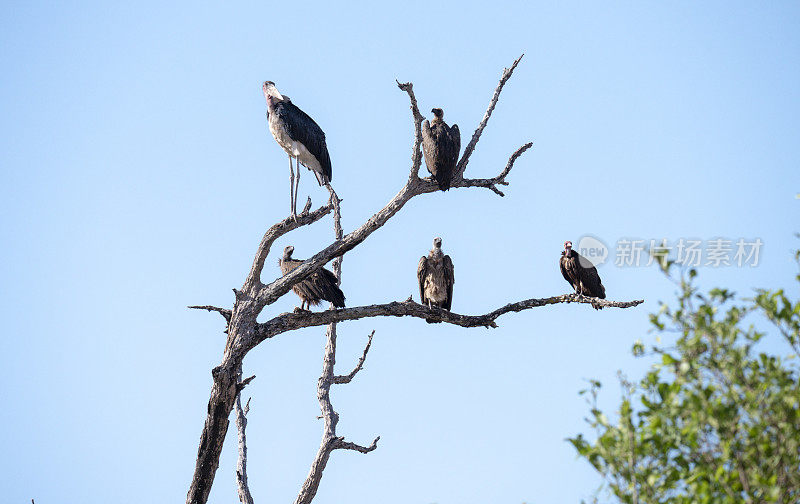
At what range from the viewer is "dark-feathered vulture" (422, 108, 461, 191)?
32.7 feet

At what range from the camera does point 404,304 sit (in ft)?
30.0

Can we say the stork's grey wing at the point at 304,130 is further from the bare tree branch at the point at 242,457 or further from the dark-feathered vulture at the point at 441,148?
the bare tree branch at the point at 242,457

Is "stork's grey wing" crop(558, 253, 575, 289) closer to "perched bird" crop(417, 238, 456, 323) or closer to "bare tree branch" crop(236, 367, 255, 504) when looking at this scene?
"perched bird" crop(417, 238, 456, 323)

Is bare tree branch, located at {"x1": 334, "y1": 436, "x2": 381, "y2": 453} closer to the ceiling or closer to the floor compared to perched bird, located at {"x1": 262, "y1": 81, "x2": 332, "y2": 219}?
closer to the floor

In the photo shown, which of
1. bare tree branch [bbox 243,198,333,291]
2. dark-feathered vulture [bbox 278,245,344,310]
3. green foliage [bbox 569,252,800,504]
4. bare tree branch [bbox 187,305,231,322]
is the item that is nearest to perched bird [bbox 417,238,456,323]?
dark-feathered vulture [bbox 278,245,344,310]

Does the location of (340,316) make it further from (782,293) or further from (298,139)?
(782,293)

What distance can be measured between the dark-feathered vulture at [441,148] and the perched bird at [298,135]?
124 centimetres

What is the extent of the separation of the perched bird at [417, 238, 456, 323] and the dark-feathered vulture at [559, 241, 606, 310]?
4.78 feet

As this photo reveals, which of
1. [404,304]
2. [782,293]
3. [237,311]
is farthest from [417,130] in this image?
[782,293]

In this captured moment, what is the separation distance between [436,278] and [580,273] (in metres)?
1.77

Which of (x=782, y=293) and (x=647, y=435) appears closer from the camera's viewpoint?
(x=647, y=435)

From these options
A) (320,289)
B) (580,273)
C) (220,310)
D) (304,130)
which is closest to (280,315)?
(220,310)

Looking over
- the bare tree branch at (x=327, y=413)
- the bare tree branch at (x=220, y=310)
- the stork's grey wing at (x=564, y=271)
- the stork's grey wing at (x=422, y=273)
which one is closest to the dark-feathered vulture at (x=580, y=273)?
the stork's grey wing at (x=564, y=271)

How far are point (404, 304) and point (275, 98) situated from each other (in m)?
3.34
